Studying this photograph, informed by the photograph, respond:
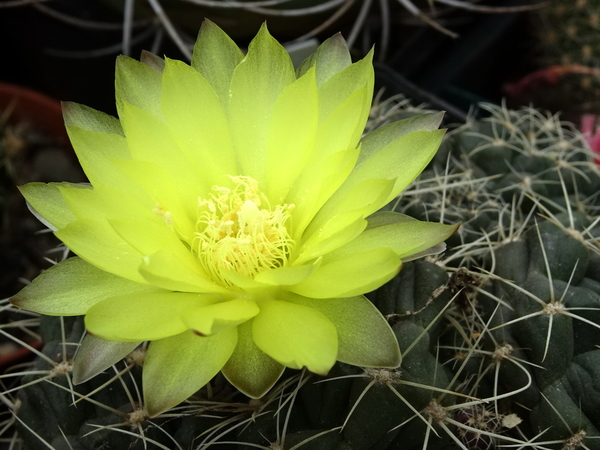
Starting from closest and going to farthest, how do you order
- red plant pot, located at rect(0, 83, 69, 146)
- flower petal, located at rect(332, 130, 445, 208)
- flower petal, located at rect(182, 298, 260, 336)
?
1. flower petal, located at rect(182, 298, 260, 336)
2. flower petal, located at rect(332, 130, 445, 208)
3. red plant pot, located at rect(0, 83, 69, 146)

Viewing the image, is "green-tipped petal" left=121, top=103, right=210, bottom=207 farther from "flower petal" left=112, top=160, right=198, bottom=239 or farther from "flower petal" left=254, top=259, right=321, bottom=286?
"flower petal" left=254, top=259, right=321, bottom=286

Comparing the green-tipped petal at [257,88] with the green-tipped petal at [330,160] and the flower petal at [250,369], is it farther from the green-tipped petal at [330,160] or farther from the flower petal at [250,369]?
the flower petal at [250,369]

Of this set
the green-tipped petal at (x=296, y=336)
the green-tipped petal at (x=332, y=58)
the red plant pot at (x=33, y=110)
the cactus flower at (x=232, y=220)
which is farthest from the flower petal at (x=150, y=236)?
the red plant pot at (x=33, y=110)

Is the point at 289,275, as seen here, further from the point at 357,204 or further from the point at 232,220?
the point at 232,220

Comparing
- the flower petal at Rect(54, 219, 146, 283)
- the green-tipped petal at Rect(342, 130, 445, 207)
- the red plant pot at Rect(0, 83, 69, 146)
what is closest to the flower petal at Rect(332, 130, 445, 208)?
the green-tipped petal at Rect(342, 130, 445, 207)

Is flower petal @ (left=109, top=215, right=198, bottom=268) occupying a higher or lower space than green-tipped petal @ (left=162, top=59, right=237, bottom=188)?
lower

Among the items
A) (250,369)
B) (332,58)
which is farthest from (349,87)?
(250,369)
